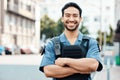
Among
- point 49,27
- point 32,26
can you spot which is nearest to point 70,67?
point 32,26

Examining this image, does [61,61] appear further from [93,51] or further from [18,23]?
[18,23]

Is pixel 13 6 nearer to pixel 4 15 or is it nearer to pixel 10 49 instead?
pixel 4 15

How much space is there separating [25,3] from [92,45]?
74.4m

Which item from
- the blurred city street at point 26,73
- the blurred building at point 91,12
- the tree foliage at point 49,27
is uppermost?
the blurred building at point 91,12

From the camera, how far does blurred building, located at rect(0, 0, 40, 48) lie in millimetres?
63928

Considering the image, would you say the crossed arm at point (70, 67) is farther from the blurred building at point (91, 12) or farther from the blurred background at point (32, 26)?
the blurred building at point (91, 12)

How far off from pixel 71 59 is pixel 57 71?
164 mm

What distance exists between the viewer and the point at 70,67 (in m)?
3.71

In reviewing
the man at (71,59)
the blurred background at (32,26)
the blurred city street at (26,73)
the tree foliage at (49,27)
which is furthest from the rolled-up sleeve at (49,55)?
the tree foliage at (49,27)

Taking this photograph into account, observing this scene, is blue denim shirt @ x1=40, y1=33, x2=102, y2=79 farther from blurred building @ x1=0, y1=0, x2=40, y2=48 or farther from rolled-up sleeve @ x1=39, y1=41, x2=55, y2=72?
blurred building @ x1=0, y1=0, x2=40, y2=48

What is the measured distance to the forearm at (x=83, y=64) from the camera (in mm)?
3666

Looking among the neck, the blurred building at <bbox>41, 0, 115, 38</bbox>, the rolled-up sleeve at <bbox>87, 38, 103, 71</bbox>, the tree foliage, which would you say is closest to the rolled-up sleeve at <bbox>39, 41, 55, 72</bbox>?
the neck

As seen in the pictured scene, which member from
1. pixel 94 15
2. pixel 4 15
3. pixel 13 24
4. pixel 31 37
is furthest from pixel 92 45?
pixel 94 15

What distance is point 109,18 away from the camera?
4823 inches
